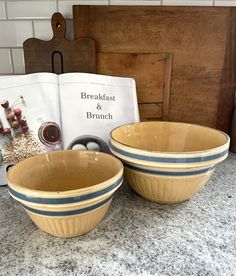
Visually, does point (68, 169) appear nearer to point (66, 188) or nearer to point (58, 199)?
point (66, 188)

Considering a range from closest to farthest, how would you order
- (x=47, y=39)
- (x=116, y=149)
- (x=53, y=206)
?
(x=53, y=206)
(x=116, y=149)
(x=47, y=39)

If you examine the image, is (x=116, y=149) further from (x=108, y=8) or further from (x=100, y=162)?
(x=108, y=8)

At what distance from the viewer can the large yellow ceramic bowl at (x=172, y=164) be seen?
458mm

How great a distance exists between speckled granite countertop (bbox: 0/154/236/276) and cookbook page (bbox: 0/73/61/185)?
5.0 inches

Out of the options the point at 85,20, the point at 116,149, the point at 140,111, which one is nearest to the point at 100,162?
the point at 116,149

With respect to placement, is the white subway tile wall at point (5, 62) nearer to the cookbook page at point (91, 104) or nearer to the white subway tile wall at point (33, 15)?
the white subway tile wall at point (33, 15)

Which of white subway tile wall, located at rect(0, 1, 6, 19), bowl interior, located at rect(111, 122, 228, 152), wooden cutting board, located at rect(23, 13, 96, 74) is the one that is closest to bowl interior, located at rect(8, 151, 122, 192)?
bowl interior, located at rect(111, 122, 228, 152)

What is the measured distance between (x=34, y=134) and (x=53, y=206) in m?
0.30

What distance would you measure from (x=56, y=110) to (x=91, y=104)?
0.09m

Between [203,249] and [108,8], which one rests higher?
[108,8]

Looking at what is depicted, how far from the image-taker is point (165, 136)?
0.67 meters

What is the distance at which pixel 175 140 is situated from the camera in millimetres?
667

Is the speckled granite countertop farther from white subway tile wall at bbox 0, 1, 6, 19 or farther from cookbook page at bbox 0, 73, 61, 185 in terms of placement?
white subway tile wall at bbox 0, 1, 6, 19

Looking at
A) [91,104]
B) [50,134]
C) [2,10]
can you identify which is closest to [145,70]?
[91,104]
